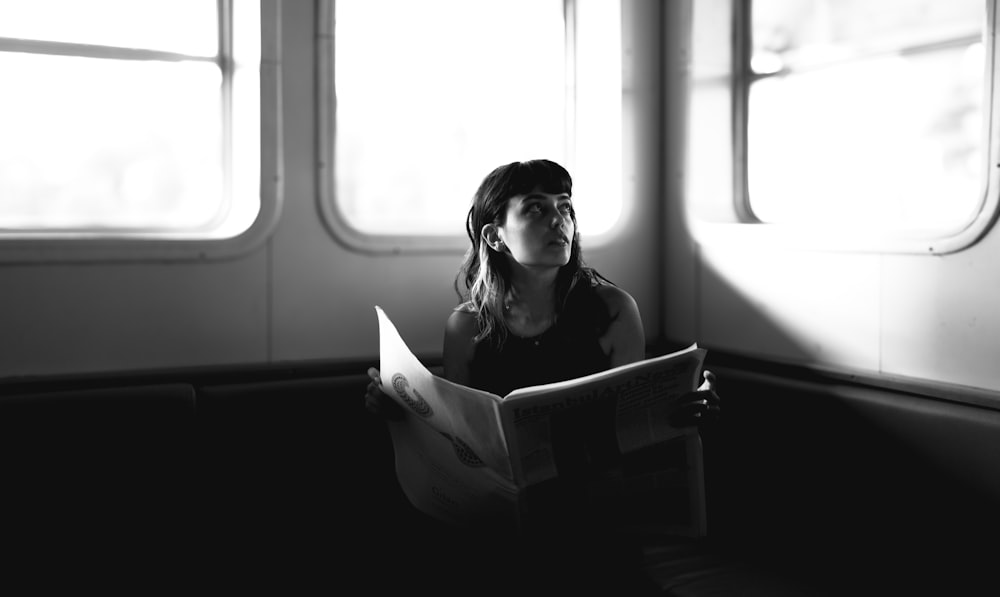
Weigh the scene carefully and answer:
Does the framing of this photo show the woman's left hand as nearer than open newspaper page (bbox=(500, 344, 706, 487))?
No

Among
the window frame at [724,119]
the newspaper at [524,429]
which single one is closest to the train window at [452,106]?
the window frame at [724,119]

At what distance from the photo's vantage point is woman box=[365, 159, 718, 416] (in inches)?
85.5

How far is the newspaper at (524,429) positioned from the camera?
5.35ft

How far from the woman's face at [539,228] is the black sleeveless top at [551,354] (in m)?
0.15

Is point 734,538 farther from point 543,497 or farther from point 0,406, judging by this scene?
point 0,406

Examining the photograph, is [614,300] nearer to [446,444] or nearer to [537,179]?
[537,179]

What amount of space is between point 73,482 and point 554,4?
2333 millimetres

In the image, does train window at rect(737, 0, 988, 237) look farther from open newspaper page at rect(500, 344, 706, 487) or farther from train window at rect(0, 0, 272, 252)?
train window at rect(0, 0, 272, 252)

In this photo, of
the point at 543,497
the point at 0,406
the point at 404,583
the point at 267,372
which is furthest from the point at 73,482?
the point at 543,497

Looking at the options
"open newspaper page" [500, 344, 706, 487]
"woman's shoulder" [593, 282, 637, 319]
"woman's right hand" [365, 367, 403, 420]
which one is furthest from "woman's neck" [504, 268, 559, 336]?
"open newspaper page" [500, 344, 706, 487]

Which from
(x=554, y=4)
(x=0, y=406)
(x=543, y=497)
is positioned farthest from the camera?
(x=554, y=4)

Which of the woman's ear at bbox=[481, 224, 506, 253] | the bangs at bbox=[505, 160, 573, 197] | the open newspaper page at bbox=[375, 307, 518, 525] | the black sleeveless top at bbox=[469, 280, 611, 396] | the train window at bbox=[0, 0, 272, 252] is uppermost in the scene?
the train window at bbox=[0, 0, 272, 252]

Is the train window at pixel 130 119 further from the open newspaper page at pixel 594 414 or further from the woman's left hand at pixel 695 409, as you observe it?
the woman's left hand at pixel 695 409

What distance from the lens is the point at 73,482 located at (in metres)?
2.04
